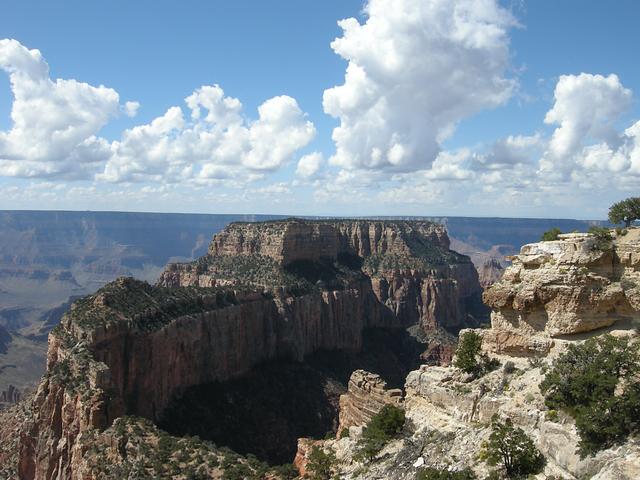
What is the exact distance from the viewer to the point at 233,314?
8788cm

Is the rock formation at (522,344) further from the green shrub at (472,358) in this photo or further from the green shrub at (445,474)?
the green shrub at (445,474)

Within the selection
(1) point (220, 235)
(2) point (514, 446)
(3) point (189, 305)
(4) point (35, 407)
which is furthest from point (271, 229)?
(2) point (514, 446)

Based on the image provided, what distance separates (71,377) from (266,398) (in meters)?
33.0

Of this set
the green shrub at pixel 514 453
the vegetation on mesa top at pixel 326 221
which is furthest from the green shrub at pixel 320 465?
the vegetation on mesa top at pixel 326 221

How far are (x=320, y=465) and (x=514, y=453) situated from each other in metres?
17.1

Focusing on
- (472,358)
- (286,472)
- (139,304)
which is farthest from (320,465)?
(139,304)

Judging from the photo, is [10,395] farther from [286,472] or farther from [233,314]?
[286,472]

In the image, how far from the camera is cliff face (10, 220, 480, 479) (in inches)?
2153

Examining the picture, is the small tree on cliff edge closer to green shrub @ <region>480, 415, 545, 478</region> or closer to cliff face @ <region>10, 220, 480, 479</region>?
green shrub @ <region>480, 415, 545, 478</region>

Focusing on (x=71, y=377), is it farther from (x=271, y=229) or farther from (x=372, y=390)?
(x=271, y=229)

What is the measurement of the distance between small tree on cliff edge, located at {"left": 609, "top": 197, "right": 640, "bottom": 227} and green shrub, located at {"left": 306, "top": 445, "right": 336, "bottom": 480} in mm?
29101

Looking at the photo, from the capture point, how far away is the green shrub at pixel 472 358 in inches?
1383

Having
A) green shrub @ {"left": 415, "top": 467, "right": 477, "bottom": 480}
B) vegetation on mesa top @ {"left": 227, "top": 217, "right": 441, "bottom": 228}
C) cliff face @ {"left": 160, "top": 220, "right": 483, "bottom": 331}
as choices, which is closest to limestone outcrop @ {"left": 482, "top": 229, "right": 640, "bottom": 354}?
green shrub @ {"left": 415, "top": 467, "right": 477, "bottom": 480}

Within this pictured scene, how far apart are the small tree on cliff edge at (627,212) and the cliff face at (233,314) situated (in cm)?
4576
